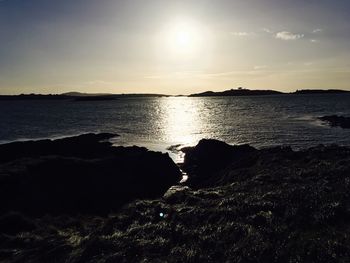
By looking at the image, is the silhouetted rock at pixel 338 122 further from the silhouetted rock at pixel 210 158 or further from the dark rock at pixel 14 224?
the dark rock at pixel 14 224

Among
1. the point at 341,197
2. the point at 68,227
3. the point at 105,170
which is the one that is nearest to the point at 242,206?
the point at 341,197

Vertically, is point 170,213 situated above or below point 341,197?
below

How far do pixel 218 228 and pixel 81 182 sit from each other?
54.1 ft

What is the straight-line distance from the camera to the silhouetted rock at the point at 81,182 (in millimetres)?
25156

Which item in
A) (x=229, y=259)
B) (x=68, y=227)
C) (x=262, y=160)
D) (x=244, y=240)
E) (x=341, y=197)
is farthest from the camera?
(x=262, y=160)

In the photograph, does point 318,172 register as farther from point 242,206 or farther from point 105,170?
point 105,170

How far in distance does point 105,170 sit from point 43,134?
52.1m

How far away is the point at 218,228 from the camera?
15.7m

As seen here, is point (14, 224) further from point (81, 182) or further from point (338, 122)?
point (338, 122)

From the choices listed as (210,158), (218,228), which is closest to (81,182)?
(210,158)

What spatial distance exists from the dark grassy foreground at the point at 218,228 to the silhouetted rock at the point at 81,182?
2.76m

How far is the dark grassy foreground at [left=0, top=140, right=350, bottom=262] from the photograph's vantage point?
44.6 feet

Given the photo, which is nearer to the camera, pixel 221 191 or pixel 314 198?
pixel 314 198

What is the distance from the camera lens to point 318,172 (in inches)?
910
